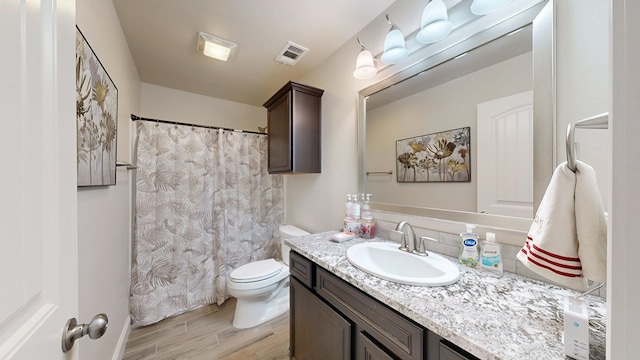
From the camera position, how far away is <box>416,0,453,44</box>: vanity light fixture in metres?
1.02

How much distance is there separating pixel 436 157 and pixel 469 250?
1.63ft

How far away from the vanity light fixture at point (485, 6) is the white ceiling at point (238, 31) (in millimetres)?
579

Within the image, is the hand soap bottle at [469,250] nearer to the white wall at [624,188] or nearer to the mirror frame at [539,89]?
the mirror frame at [539,89]

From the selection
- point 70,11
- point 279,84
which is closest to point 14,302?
point 70,11

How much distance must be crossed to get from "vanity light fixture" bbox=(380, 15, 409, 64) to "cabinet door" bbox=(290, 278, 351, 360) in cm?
143

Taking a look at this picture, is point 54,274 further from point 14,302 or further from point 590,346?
point 590,346

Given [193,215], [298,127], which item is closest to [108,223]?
[193,215]

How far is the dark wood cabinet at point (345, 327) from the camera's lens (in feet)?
2.15

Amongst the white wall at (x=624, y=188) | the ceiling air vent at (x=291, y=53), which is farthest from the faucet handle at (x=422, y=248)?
the ceiling air vent at (x=291, y=53)

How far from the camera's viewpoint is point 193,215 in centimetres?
211

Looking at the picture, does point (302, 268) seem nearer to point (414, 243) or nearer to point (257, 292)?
point (414, 243)

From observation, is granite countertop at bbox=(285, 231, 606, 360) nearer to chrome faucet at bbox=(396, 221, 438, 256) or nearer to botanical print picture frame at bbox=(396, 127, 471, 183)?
chrome faucet at bbox=(396, 221, 438, 256)

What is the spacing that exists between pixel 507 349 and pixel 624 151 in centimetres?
48

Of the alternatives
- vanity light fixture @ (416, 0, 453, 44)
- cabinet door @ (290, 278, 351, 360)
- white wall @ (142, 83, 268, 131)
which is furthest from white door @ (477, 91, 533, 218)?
white wall @ (142, 83, 268, 131)
